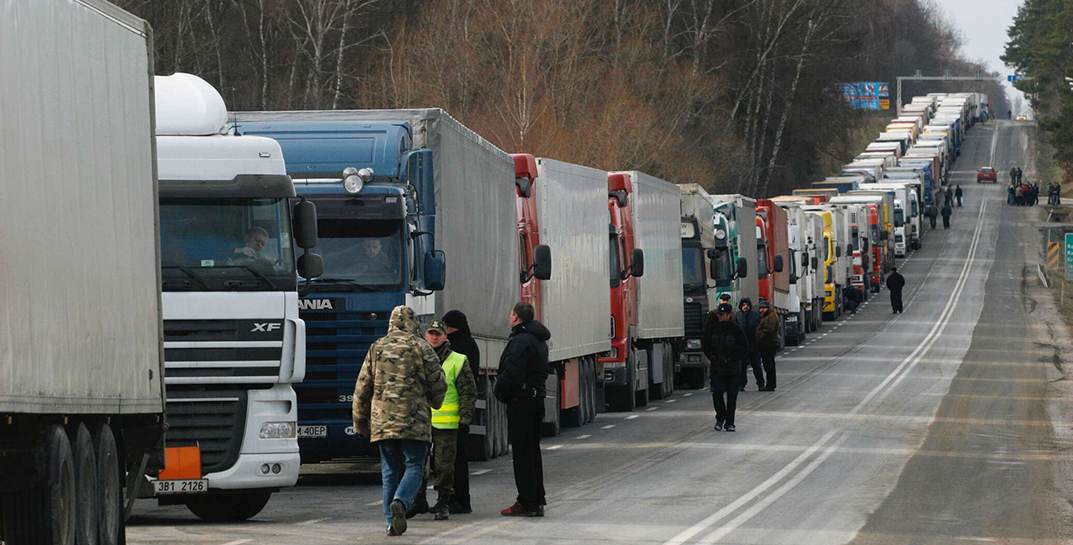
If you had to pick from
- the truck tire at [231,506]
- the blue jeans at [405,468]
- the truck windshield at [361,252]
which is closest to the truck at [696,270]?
the truck windshield at [361,252]

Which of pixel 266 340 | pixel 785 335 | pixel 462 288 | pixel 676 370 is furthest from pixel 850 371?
pixel 266 340

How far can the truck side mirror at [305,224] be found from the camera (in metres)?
15.9

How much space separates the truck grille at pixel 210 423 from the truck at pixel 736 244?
24639 millimetres

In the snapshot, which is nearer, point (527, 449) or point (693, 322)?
point (527, 449)

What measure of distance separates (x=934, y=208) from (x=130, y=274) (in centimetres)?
10997

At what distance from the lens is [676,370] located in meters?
39.6

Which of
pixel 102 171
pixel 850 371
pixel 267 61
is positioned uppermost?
pixel 267 61

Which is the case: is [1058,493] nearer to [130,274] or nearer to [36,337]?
[130,274]

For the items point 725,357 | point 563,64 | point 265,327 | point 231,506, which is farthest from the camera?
point 563,64

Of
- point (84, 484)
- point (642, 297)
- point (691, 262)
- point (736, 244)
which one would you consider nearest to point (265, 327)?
point (84, 484)

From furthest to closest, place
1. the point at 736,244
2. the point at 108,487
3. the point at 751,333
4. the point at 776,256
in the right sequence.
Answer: the point at 776,256, the point at 736,244, the point at 751,333, the point at 108,487

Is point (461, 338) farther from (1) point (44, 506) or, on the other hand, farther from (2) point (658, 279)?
(2) point (658, 279)

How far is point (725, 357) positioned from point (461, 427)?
1070 centimetres

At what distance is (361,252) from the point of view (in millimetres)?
18531
